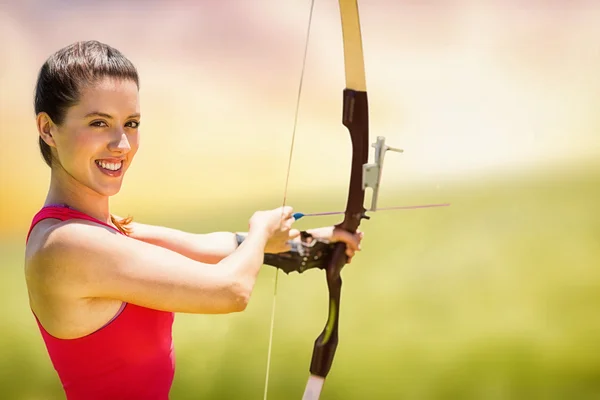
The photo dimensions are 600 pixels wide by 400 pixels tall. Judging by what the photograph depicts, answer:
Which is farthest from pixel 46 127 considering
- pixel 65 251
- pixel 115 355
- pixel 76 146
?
pixel 115 355

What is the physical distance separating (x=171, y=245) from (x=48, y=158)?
36 cm

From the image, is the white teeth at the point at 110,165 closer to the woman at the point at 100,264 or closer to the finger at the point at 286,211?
the woman at the point at 100,264

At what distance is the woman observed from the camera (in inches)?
42.3

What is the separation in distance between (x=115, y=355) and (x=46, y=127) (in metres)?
0.37

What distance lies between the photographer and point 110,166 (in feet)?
3.89

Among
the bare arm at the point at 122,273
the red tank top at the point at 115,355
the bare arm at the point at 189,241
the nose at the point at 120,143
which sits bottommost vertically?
the red tank top at the point at 115,355

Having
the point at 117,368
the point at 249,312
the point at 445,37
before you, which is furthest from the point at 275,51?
the point at 117,368

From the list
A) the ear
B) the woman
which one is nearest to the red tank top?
the woman

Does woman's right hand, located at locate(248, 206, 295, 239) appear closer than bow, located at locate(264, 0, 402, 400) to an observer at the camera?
Yes

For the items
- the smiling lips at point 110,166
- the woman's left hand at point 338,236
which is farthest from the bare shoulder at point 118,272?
the woman's left hand at point 338,236

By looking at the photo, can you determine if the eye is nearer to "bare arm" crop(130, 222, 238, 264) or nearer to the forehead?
the forehead

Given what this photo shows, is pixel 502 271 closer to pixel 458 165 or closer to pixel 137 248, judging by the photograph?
pixel 458 165

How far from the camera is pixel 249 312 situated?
8.27 feet

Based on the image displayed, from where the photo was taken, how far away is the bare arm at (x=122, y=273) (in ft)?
3.50
